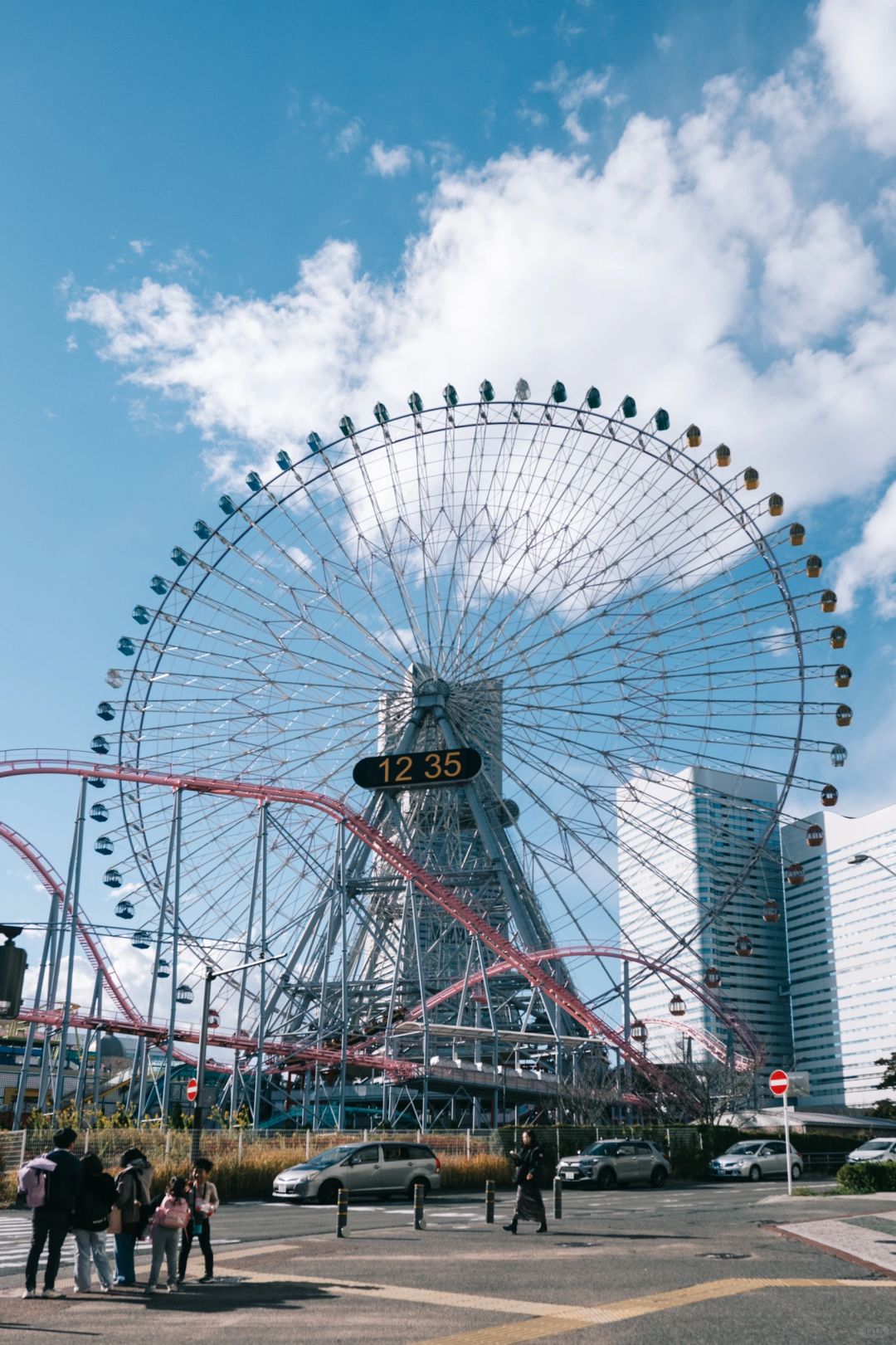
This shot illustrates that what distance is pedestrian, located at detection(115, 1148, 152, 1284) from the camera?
1394cm

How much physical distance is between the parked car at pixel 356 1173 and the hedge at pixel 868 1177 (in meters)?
10.1

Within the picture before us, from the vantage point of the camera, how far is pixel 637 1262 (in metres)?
16.1

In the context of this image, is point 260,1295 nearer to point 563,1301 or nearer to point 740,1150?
point 563,1301

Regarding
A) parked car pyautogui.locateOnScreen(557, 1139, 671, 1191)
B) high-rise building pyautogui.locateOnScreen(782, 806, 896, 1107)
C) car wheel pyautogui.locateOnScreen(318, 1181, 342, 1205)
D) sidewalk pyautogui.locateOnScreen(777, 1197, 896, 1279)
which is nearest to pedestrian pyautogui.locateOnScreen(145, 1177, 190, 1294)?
sidewalk pyautogui.locateOnScreen(777, 1197, 896, 1279)

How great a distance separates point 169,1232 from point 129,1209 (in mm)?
541

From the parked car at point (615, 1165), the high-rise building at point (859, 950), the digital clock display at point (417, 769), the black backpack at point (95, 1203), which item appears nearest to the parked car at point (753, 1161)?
the parked car at point (615, 1165)

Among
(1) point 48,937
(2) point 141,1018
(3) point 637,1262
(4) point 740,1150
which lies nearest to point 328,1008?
(2) point 141,1018

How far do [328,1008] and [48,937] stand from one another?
68.2 feet

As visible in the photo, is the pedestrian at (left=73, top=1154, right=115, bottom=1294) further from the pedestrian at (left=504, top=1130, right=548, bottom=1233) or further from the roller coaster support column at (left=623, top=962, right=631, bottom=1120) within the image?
the roller coaster support column at (left=623, top=962, right=631, bottom=1120)

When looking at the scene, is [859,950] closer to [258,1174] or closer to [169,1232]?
[258,1174]

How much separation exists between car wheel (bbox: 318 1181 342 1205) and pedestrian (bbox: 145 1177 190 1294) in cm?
1292

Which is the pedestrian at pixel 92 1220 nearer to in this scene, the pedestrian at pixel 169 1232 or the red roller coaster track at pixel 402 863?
the pedestrian at pixel 169 1232

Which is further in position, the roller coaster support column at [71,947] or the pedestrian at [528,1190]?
the roller coaster support column at [71,947]

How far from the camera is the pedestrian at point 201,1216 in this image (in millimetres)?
14344
